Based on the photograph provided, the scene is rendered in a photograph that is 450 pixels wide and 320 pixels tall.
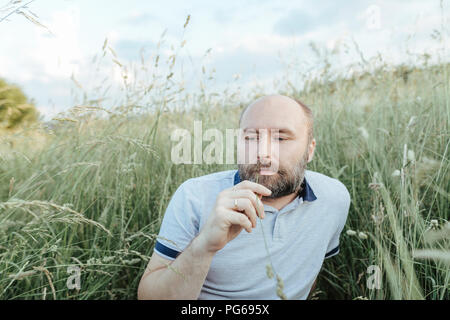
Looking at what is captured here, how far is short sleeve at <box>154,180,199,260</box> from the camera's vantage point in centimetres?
147

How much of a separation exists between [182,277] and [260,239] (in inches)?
16.9

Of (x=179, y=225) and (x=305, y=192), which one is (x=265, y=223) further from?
(x=179, y=225)

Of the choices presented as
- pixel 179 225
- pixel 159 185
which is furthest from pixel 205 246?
pixel 159 185

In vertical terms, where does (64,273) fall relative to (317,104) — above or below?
below

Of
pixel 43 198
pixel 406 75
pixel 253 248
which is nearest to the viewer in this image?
pixel 253 248

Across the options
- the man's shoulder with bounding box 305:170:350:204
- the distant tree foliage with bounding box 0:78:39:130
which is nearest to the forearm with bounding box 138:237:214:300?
the man's shoulder with bounding box 305:170:350:204

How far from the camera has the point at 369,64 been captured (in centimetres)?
316

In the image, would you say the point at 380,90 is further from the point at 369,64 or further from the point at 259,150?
the point at 259,150

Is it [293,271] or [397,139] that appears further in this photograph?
[397,139]

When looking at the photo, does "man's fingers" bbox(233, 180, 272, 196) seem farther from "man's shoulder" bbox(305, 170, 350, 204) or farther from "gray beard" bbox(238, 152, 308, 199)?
"man's shoulder" bbox(305, 170, 350, 204)

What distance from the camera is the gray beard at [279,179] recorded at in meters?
1.62
